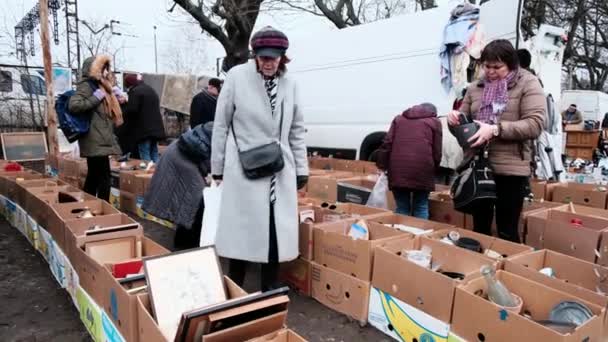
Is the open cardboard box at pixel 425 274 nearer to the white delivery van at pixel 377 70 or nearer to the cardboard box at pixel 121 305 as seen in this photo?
the cardboard box at pixel 121 305

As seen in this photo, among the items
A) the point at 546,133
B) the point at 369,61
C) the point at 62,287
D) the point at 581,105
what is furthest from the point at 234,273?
the point at 581,105

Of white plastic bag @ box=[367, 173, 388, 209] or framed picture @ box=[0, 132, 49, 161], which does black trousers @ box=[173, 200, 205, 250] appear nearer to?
white plastic bag @ box=[367, 173, 388, 209]

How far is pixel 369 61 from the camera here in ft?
20.4

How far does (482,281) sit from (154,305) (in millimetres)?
1475

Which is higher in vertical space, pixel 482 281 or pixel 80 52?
pixel 80 52

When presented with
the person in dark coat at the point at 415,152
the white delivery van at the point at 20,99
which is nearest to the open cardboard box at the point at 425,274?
the person in dark coat at the point at 415,152

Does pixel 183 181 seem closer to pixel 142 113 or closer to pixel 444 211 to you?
pixel 444 211

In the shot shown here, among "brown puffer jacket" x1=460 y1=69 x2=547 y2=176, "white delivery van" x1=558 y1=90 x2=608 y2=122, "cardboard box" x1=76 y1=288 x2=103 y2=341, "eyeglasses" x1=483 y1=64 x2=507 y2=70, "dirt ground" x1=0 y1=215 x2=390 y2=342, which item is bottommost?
"dirt ground" x1=0 y1=215 x2=390 y2=342

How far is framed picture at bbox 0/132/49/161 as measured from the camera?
7.97 m

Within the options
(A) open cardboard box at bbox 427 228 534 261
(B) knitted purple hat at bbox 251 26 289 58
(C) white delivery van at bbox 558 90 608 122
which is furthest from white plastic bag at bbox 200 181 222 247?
(C) white delivery van at bbox 558 90 608 122

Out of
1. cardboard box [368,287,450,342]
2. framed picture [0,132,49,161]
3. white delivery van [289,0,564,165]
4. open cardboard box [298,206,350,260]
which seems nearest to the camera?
cardboard box [368,287,450,342]

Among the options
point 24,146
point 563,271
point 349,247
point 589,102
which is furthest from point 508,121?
point 589,102

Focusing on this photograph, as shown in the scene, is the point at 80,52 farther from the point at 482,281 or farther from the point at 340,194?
the point at 482,281

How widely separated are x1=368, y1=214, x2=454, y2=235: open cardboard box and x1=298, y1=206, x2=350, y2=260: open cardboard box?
25cm
